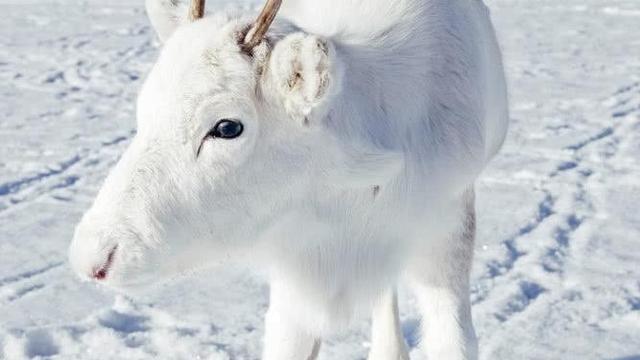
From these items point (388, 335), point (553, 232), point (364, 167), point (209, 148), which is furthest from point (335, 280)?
point (553, 232)

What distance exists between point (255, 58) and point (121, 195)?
431mm

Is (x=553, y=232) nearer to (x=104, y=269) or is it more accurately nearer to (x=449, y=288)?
(x=449, y=288)

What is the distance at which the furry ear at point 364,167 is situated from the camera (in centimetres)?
255

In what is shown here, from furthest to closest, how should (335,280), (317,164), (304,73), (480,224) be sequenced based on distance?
(480,224)
(335,280)
(317,164)
(304,73)

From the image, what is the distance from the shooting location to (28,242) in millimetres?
4938

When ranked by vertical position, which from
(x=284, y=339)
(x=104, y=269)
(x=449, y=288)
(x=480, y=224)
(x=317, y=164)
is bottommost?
(x=480, y=224)

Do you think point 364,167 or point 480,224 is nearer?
point 364,167

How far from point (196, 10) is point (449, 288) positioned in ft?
3.89

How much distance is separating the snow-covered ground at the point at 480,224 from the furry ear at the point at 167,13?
0.72 m

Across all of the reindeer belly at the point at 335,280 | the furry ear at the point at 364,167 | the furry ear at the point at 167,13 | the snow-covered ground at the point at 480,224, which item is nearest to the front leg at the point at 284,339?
the reindeer belly at the point at 335,280

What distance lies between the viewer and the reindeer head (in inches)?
92.4

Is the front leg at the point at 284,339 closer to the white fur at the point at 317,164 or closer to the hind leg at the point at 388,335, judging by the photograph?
the white fur at the point at 317,164

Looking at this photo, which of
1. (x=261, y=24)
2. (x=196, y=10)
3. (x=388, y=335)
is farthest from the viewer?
(x=388, y=335)

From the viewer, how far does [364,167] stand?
258 centimetres
